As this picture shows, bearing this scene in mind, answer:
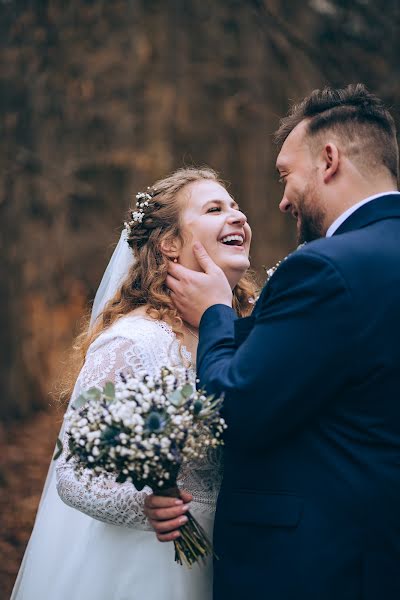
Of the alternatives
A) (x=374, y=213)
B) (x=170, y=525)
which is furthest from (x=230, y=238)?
(x=170, y=525)

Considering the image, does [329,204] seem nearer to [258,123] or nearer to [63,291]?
[258,123]

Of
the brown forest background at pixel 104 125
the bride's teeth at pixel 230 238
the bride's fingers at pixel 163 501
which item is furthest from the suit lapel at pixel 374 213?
the brown forest background at pixel 104 125

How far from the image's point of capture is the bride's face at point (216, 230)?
121 inches

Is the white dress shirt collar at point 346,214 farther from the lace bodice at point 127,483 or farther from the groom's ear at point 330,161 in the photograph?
the lace bodice at point 127,483

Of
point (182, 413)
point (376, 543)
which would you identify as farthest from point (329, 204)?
point (376, 543)

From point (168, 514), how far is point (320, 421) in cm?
53

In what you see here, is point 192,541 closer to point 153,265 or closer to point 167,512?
Answer: point 167,512

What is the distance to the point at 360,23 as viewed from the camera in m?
7.32

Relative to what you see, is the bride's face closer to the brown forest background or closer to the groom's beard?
the groom's beard

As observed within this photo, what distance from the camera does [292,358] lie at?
2.13 m

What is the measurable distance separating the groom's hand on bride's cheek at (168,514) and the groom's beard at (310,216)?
3.16 ft

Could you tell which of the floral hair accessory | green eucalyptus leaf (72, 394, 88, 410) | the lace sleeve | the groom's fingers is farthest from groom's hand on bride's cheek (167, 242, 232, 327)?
green eucalyptus leaf (72, 394, 88, 410)

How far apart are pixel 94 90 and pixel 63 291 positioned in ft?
7.00

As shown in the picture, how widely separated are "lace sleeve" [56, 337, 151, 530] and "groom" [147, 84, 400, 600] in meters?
0.37
